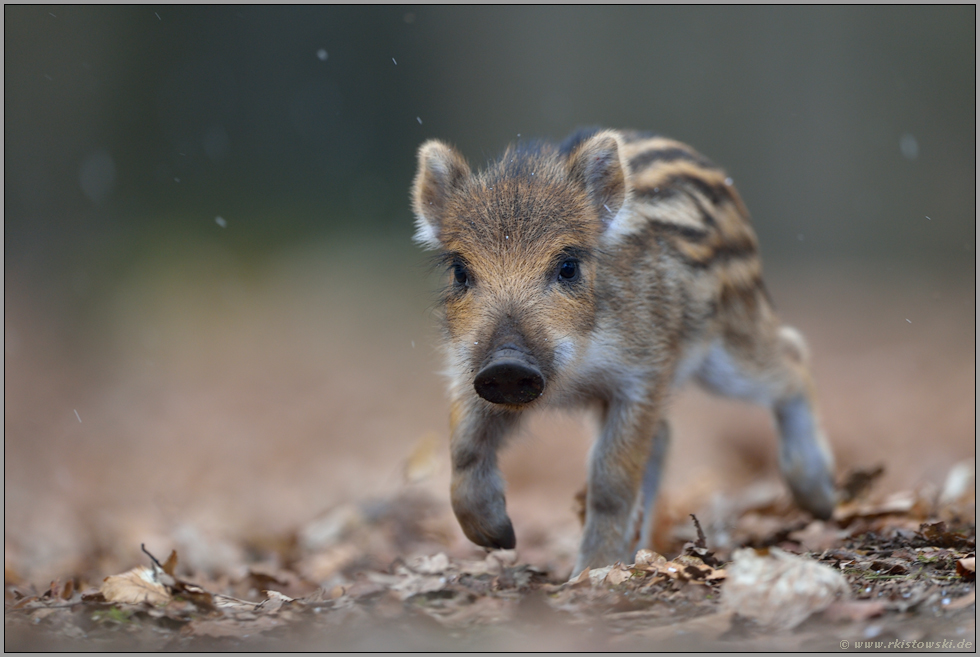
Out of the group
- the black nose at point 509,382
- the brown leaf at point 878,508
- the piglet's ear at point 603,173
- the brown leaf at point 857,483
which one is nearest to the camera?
the black nose at point 509,382

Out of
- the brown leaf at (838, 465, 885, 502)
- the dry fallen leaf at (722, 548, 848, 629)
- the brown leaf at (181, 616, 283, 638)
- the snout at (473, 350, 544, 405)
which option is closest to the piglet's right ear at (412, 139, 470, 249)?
the snout at (473, 350, 544, 405)

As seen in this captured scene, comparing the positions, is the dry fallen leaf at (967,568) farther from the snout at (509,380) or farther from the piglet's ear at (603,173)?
the piglet's ear at (603,173)

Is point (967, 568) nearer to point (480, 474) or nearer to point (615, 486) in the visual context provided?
point (615, 486)

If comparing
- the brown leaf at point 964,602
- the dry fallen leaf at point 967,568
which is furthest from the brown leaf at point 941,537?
the brown leaf at point 964,602

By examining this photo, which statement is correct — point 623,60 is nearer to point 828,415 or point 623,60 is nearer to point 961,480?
point 828,415

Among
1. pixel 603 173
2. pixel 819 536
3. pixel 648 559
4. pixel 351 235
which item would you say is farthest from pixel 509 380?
pixel 351 235
